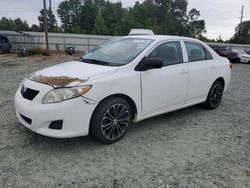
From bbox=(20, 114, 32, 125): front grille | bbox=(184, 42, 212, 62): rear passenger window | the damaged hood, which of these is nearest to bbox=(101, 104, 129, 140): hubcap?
the damaged hood

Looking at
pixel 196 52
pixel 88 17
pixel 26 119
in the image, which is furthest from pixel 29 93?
pixel 88 17

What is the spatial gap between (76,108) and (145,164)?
1.11 meters

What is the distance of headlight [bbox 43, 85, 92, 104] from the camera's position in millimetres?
3193

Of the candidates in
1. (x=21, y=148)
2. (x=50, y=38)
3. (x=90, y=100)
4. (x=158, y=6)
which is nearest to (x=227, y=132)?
(x=90, y=100)

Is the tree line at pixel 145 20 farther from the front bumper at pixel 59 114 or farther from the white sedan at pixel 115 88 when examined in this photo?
the front bumper at pixel 59 114

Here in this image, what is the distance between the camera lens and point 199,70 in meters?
4.82

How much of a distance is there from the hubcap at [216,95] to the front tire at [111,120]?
2390 millimetres

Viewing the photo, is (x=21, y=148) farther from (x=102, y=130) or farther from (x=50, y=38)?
(x=50, y=38)

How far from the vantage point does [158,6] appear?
205ft

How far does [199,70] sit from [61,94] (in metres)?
2.77

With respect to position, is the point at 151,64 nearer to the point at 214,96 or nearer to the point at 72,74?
the point at 72,74

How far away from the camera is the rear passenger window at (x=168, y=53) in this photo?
4207mm

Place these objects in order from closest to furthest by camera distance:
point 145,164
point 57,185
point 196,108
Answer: point 57,185 → point 145,164 → point 196,108

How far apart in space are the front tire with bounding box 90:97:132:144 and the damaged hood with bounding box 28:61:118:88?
399mm
